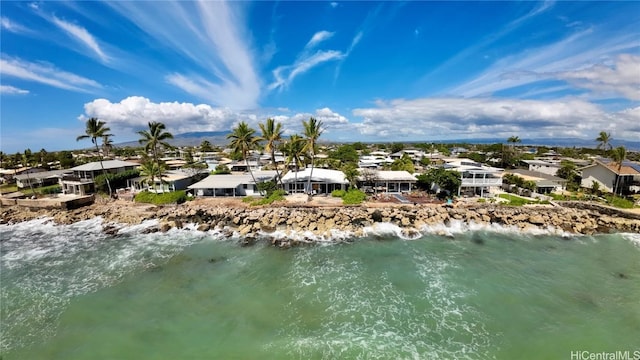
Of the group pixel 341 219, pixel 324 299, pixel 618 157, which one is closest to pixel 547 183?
pixel 618 157

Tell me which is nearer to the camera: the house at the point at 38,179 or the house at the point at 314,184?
the house at the point at 314,184

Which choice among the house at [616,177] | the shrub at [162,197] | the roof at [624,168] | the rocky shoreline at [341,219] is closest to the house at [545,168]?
the house at [616,177]

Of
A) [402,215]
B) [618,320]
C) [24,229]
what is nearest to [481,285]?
[618,320]

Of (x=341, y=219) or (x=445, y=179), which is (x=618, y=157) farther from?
(x=341, y=219)

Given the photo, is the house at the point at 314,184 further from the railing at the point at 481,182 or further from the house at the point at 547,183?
the house at the point at 547,183

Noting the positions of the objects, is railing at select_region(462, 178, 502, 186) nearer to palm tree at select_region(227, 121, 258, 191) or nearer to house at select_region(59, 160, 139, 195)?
palm tree at select_region(227, 121, 258, 191)

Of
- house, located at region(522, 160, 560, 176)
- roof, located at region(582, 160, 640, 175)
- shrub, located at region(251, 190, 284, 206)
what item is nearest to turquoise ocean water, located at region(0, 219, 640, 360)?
shrub, located at region(251, 190, 284, 206)

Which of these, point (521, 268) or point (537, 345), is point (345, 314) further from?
point (521, 268)
